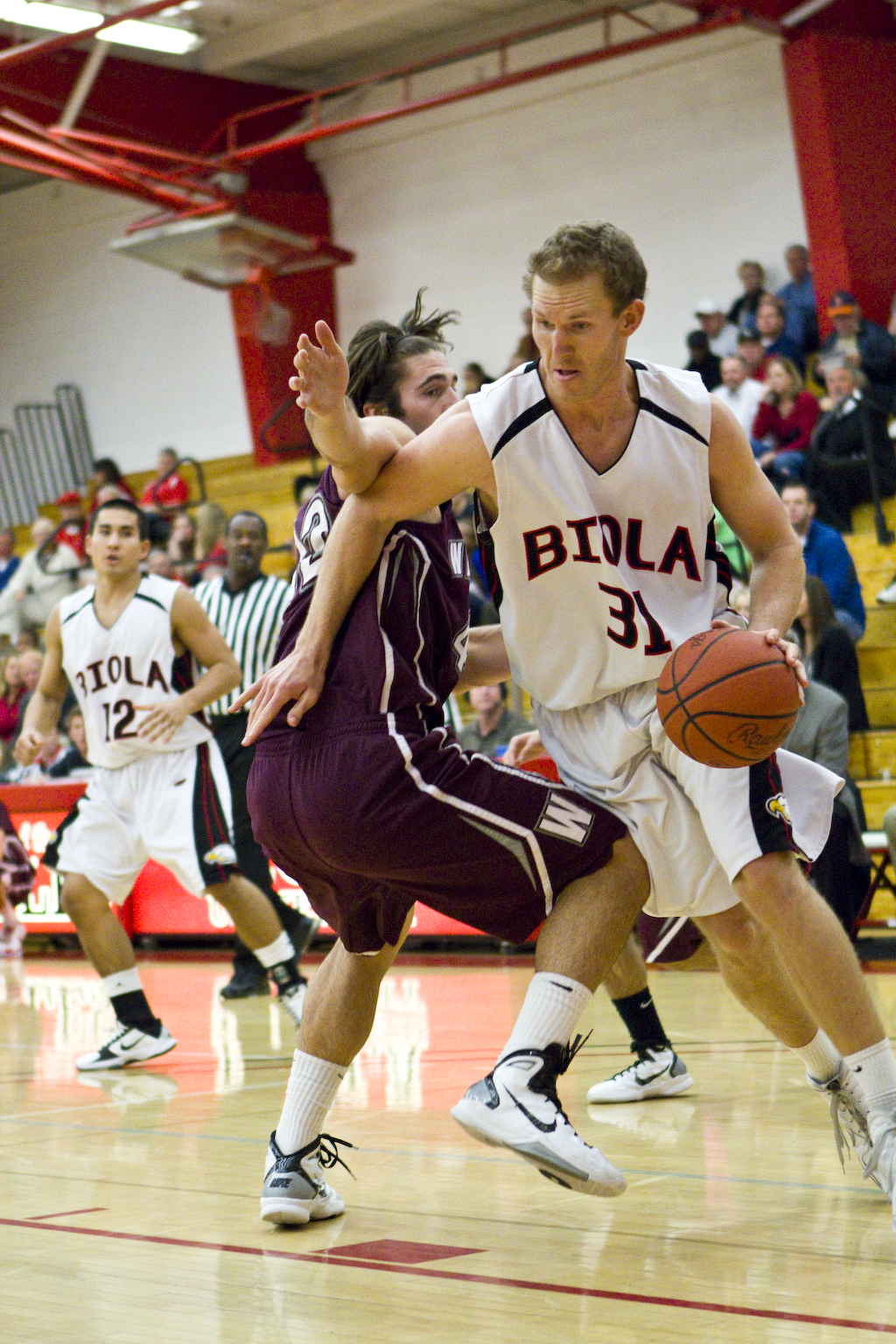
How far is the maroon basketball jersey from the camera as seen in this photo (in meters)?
3.10

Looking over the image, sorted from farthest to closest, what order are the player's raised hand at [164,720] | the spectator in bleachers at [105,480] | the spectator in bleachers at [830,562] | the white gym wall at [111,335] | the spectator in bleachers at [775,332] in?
1. the white gym wall at [111,335]
2. the spectator in bleachers at [105,480]
3. the spectator in bleachers at [775,332]
4. the spectator in bleachers at [830,562]
5. the player's raised hand at [164,720]

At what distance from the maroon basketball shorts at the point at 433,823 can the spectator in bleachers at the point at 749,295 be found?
1119 cm

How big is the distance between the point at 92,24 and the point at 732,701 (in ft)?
38.9

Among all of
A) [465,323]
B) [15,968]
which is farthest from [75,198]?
[15,968]

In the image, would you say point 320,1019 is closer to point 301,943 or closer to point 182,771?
A: point 182,771

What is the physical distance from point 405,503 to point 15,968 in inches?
293

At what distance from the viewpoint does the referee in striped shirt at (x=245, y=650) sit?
26.1 ft

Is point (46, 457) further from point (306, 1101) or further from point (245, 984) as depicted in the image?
point (306, 1101)

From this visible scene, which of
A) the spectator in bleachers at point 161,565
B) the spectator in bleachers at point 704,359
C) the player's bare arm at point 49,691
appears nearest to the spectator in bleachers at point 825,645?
the player's bare arm at point 49,691

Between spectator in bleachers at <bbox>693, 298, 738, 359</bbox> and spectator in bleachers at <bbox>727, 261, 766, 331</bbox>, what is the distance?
0.15 m

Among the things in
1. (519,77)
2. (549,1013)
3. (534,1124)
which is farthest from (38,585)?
(534,1124)

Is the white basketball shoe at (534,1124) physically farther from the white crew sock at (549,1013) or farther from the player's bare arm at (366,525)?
the player's bare arm at (366,525)

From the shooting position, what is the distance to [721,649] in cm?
Result: 284

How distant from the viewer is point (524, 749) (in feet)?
12.0
